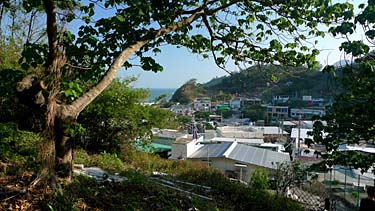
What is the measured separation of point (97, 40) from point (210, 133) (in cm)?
2104

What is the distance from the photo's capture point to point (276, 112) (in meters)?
36.2

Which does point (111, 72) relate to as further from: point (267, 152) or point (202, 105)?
point (202, 105)

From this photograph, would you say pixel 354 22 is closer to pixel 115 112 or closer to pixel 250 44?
pixel 250 44

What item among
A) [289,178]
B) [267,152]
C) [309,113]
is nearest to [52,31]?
[289,178]

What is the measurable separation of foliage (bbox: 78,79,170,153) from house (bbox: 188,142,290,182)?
3.39 m

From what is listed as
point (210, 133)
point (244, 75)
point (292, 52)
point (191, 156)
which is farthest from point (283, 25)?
point (210, 133)

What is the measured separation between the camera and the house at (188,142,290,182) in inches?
466

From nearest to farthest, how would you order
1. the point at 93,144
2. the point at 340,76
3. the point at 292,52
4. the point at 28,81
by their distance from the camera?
the point at 28,81, the point at 340,76, the point at 292,52, the point at 93,144

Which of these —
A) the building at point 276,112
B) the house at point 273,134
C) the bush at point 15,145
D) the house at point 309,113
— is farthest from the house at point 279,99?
the bush at point 15,145

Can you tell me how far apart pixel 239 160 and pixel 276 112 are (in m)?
25.3

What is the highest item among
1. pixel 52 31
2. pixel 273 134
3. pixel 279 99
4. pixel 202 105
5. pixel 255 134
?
pixel 52 31

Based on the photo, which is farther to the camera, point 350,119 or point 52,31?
point 350,119

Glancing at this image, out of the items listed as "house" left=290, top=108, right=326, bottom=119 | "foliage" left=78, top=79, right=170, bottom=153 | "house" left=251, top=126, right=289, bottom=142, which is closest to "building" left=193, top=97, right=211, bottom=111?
"house" left=251, top=126, right=289, bottom=142

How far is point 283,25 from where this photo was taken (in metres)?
4.79
